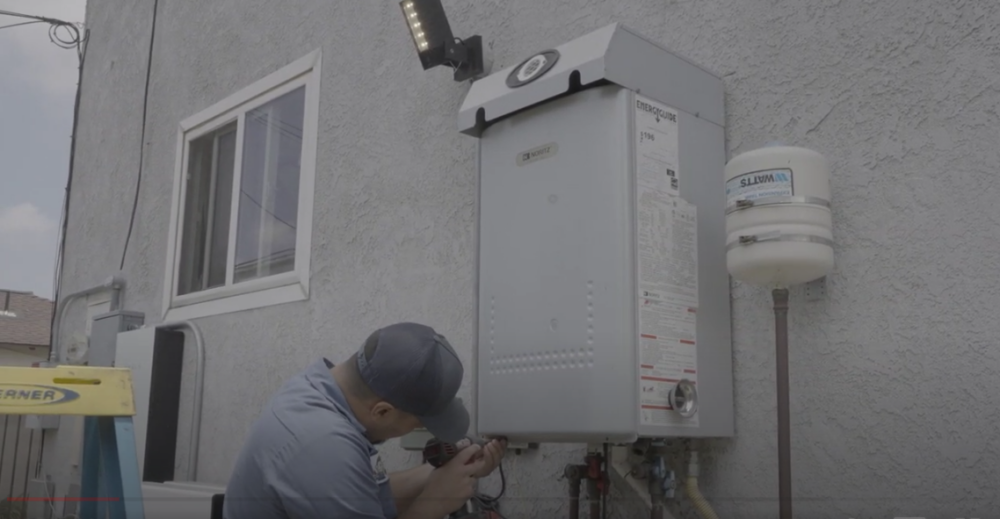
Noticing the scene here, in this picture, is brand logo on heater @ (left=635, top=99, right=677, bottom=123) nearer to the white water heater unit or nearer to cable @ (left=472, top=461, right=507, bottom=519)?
the white water heater unit

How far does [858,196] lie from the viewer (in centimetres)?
284

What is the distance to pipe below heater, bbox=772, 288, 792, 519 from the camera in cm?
267

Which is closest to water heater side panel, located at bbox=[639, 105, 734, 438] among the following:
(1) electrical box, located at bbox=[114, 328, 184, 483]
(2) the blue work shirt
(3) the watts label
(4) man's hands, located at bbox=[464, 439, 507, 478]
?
(4) man's hands, located at bbox=[464, 439, 507, 478]

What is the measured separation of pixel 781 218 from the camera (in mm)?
2576

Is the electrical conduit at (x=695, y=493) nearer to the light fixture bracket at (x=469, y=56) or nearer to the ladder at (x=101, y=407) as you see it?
the light fixture bracket at (x=469, y=56)

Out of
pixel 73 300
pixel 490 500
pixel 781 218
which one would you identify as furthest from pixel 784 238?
pixel 73 300

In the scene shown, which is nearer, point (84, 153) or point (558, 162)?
point (558, 162)

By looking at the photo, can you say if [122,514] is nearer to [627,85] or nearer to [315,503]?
[315,503]

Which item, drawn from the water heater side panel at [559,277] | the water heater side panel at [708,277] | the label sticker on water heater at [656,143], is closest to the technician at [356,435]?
the water heater side panel at [559,277]

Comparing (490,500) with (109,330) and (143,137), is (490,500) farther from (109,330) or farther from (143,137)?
(143,137)

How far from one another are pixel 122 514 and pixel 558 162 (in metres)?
2.07

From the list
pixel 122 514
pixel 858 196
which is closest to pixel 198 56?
pixel 122 514

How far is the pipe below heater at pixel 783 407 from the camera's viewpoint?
2.67 meters

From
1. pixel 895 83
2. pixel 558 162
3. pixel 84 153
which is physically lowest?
pixel 558 162
